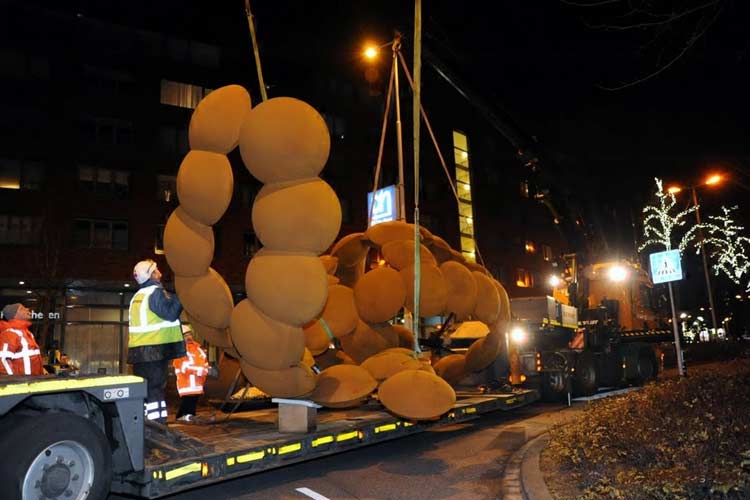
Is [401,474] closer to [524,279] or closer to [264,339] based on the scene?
[264,339]

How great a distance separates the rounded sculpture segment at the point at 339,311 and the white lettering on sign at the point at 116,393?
4659 mm

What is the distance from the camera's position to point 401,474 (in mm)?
7195

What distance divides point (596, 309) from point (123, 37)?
26054 mm

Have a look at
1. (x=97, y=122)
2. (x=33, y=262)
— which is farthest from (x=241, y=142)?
(x=97, y=122)

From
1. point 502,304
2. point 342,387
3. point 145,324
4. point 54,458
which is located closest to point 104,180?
point 502,304

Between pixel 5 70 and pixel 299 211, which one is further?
pixel 5 70

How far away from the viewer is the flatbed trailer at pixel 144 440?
4.42 metres

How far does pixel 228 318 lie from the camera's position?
6.99 meters

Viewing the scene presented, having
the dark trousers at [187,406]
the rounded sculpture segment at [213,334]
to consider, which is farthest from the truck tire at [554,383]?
the rounded sculpture segment at [213,334]

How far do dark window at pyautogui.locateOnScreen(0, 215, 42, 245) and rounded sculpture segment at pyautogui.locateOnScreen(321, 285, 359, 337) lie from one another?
21.0m

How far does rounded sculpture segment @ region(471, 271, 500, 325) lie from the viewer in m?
10.1

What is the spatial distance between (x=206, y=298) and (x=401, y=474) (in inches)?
122

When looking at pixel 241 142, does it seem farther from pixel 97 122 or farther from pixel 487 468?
pixel 97 122

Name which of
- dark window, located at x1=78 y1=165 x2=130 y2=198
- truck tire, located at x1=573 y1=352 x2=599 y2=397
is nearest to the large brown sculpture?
truck tire, located at x1=573 y1=352 x2=599 y2=397
